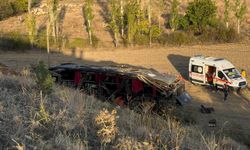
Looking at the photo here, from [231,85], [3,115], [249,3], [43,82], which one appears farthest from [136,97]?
[249,3]

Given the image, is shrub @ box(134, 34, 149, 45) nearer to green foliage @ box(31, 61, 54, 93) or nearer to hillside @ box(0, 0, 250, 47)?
hillside @ box(0, 0, 250, 47)

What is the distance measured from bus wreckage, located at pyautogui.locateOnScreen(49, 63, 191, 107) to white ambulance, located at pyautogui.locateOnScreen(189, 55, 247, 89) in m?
6.82

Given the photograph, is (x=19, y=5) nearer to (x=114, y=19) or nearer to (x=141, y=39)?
(x=114, y=19)

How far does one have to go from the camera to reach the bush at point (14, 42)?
138 feet

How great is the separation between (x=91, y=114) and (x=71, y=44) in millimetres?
36554

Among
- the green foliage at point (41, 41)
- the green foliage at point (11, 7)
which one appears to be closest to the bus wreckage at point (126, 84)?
the green foliage at point (41, 41)

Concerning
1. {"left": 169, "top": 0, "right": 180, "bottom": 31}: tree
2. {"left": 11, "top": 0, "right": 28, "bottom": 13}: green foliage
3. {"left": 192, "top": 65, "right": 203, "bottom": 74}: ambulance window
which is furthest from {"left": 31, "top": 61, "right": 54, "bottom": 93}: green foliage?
{"left": 11, "top": 0, "right": 28, "bottom": 13}: green foliage

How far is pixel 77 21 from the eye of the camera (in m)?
51.5

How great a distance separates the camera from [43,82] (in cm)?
853

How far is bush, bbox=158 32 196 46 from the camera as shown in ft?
143

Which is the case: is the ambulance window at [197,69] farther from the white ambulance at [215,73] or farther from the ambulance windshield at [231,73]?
A: the ambulance windshield at [231,73]

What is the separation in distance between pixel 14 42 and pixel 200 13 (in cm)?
1871

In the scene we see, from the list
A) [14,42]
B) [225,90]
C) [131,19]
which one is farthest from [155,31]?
[225,90]

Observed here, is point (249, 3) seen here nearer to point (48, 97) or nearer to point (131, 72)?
point (131, 72)
